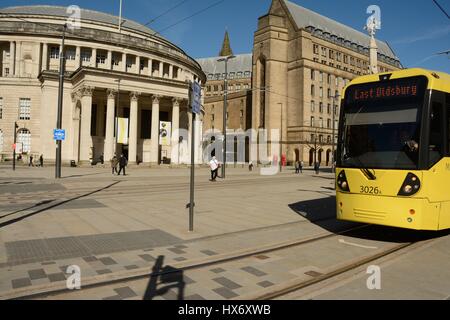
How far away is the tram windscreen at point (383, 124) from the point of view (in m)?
7.04

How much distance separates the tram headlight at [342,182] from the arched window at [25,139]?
5273cm

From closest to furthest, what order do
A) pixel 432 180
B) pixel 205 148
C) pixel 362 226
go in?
pixel 432 180 < pixel 362 226 < pixel 205 148

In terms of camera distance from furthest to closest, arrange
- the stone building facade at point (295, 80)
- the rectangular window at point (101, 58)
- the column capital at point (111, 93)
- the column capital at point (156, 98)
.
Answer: the stone building facade at point (295, 80), the rectangular window at point (101, 58), the column capital at point (156, 98), the column capital at point (111, 93)

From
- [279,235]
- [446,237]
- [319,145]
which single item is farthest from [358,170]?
[319,145]

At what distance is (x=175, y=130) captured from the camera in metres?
52.2

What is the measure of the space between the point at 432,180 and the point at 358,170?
1.42 m

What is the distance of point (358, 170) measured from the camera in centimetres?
763

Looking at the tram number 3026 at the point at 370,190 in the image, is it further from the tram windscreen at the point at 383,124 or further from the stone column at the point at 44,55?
the stone column at the point at 44,55

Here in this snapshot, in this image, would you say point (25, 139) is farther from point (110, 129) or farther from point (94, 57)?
point (110, 129)

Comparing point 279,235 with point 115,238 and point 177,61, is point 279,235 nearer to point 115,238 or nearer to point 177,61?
point 115,238

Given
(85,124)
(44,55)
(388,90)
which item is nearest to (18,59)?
(44,55)

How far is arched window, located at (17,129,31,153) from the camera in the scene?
50438mm

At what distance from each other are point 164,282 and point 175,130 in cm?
4805

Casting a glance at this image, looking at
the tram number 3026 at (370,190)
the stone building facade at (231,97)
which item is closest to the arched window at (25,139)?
the stone building facade at (231,97)
